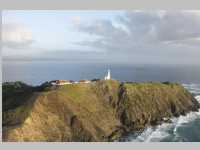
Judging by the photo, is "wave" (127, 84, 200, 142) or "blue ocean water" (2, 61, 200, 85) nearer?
"wave" (127, 84, 200, 142)

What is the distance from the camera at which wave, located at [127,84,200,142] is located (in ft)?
45.8

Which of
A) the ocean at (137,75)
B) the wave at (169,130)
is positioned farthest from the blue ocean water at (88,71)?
the wave at (169,130)

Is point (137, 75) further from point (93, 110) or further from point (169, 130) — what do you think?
point (169, 130)

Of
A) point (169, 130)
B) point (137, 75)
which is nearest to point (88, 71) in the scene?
point (137, 75)

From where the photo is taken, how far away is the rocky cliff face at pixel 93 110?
1406 cm

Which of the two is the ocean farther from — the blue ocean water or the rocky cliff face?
the rocky cliff face

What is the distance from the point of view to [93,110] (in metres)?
14.5

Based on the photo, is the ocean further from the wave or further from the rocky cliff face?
the rocky cliff face

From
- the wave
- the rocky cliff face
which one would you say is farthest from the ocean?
the rocky cliff face

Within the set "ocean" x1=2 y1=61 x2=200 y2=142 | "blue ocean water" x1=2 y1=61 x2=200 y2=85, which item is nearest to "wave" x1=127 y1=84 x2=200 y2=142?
"ocean" x1=2 y1=61 x2=200 y2=142

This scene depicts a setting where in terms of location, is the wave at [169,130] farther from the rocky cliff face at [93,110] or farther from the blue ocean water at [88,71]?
the blue ocean water at [88,71]

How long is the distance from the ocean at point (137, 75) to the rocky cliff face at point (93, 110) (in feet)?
0.80

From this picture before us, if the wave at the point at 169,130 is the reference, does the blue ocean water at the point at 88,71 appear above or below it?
above

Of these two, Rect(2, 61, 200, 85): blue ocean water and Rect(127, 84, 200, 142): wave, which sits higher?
Rect(2, 61, 200, 85): blue ocean water
